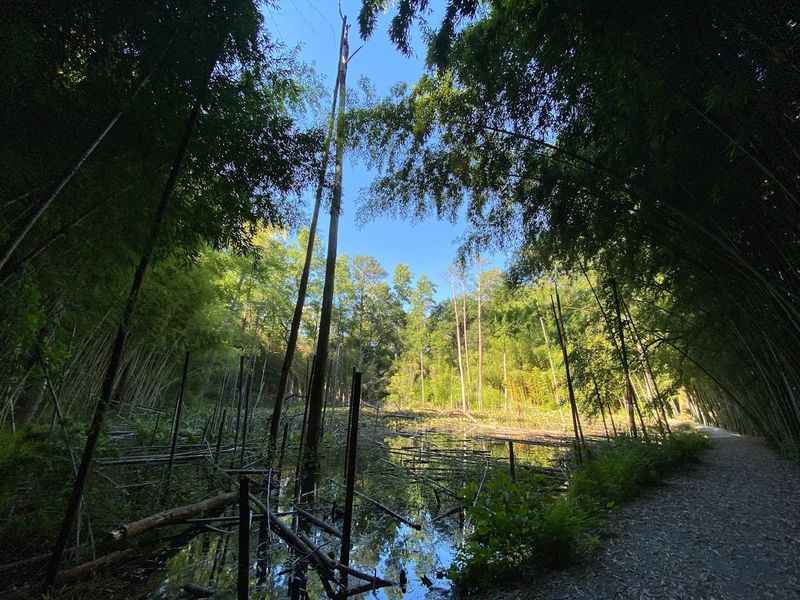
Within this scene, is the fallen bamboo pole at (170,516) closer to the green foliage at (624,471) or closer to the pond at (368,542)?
the pond at (368,542)

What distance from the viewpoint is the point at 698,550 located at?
210cm

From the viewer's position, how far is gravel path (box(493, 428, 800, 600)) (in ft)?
5.60

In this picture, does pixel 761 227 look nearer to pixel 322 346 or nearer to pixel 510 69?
pixel 510 69

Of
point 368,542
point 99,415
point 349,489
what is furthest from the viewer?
point 368,542

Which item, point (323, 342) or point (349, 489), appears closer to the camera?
point (349, 489)

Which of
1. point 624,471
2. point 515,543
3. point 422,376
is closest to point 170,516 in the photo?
point 515,543

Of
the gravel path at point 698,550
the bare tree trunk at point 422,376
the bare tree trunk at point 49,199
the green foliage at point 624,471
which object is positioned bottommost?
the gravel path at point 698,550

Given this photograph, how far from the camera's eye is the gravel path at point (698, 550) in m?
1.71

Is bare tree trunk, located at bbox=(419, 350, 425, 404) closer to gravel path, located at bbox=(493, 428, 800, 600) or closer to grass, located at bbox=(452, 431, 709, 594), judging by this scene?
gravel path, located at bbox=(493, 428, 800, 600)

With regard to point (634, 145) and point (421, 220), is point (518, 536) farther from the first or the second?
point (421, 220)

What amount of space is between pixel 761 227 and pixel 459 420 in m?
12.9

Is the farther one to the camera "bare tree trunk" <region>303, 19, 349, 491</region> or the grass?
"bare tree trunk" <region>303, 19, 349, 491</region>

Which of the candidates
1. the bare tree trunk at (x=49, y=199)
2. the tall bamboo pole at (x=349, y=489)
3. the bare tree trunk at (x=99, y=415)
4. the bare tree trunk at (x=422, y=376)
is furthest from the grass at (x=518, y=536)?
the bare tree trunk at (x=422, y=376)

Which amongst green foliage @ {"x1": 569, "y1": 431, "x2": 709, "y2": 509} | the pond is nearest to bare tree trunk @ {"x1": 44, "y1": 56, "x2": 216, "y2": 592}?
the pond
